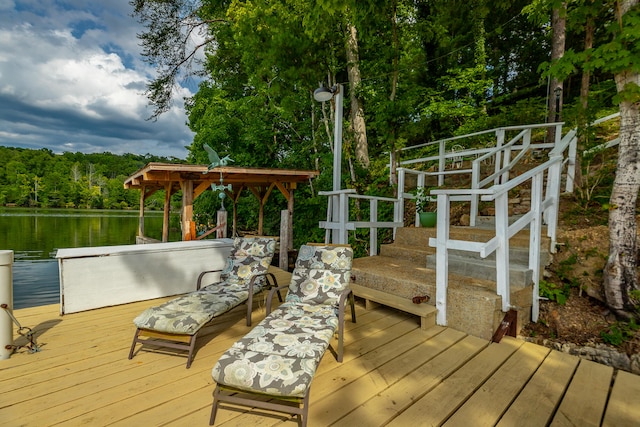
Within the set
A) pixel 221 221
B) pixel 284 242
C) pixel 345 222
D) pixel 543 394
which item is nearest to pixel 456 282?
pixel 543 394

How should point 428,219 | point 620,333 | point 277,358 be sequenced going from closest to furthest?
point 277,358
point 620,333
point 428,219

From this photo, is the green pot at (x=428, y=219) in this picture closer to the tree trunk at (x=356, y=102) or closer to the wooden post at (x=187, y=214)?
the tree trunk at (x=356, y=102)

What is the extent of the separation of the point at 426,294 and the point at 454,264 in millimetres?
755

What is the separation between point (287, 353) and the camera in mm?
1780

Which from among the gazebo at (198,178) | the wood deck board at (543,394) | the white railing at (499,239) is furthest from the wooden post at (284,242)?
the wood deck board at (543,394)

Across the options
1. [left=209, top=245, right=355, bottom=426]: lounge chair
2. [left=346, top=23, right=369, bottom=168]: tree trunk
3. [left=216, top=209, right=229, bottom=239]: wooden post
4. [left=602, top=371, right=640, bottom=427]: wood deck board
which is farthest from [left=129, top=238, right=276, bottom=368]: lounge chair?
[left=346, top=23, right=369, bottom=168]: tree trunk

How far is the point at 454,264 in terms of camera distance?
3652 millimetres

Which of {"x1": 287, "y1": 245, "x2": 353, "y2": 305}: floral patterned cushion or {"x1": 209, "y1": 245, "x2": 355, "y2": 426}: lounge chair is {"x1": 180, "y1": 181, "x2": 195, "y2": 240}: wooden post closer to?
{"x1": 287, "y1": 245, "x2": 353, "y2": 305}: floral patterned cushion

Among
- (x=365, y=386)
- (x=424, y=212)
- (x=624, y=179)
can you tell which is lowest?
(x=365, y=386)

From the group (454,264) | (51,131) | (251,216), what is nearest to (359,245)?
(454,264)

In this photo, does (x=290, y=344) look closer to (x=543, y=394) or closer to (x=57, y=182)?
(x=543, y=394)

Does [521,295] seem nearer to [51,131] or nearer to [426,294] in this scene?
[426,294]

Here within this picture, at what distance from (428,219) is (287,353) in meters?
3.85

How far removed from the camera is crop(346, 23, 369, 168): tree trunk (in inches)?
312
